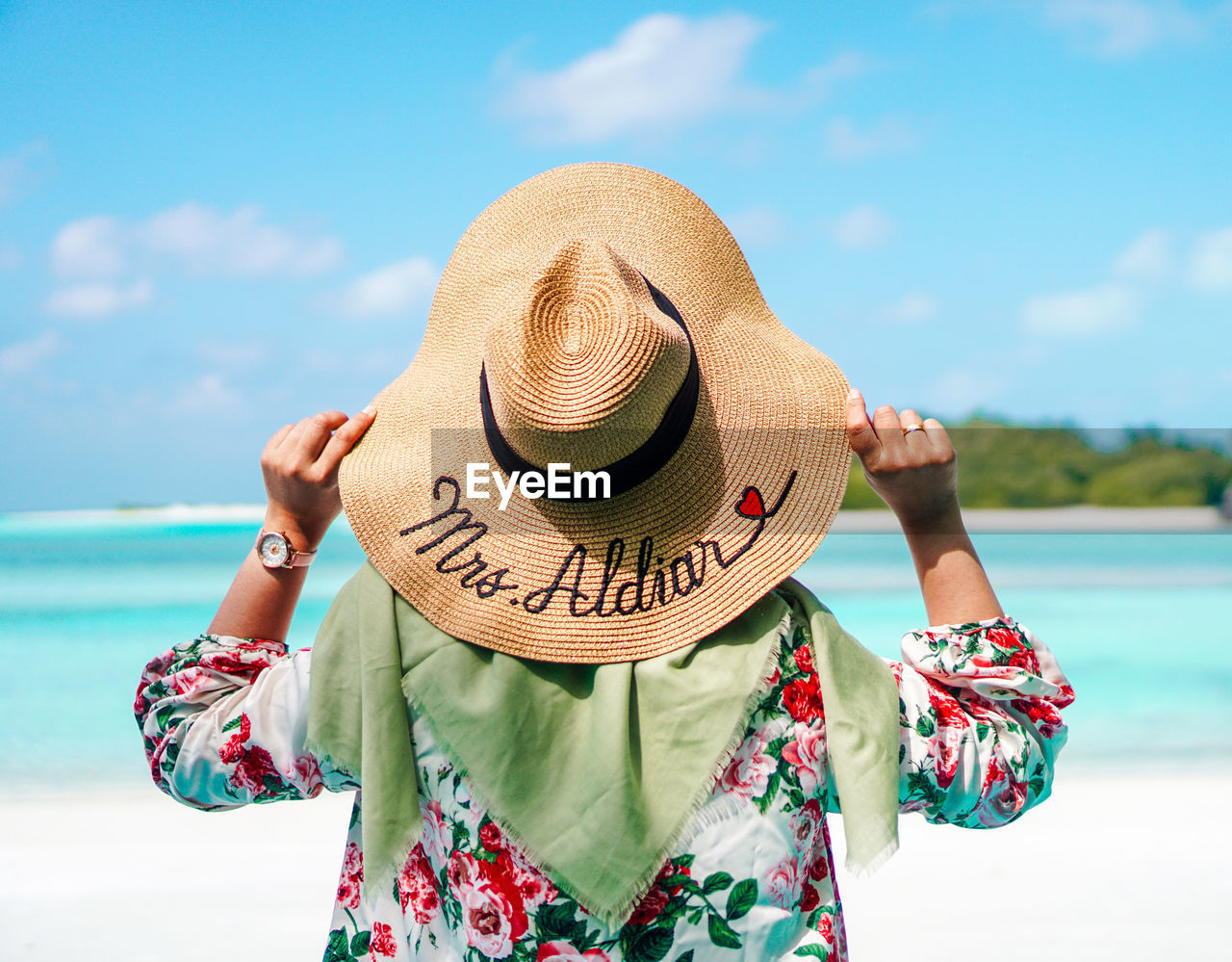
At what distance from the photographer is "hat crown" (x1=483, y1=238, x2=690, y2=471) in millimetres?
1083

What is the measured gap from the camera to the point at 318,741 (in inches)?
42.2

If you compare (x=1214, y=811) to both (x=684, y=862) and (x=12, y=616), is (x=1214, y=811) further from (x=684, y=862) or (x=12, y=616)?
(x=12, y=616)

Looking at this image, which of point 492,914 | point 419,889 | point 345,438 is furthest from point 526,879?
point 345,438

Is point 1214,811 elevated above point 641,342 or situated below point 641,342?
below

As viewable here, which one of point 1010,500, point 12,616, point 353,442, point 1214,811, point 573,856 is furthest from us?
point 12,616

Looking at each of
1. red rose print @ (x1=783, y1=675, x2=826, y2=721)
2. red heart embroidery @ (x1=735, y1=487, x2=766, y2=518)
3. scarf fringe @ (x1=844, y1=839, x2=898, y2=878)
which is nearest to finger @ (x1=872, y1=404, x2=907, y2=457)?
red heart embroidery @ (x1=735, y1=487, x2=766, y2=518)

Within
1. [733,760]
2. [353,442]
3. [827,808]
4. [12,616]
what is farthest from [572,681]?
[12,616]

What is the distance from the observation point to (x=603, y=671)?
1.08 metres

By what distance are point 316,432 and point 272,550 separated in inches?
6.3

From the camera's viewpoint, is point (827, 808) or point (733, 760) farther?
point (827, 808)

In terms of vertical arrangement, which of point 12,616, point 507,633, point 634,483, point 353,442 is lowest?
point 507,633

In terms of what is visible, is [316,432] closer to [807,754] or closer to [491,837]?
[491,837]

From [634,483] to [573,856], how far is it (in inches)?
16.0

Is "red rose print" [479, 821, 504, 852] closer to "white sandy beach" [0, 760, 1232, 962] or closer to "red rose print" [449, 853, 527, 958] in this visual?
"red rose print" [449, 853, 527, 958]
